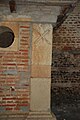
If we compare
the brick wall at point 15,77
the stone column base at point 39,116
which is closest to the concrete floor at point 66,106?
the stone column base at point 39,116

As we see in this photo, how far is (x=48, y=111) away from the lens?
5.09 meters

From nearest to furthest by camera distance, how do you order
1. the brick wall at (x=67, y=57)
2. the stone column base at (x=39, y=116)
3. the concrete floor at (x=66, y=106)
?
the stone column base at (x=39, y=116)
the concrete floor at (x=66, y=106)
the brick wall at (x=67, y=57)

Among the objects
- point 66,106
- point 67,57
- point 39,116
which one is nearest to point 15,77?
point 39,116

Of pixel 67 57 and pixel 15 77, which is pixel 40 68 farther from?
pixel 67 57

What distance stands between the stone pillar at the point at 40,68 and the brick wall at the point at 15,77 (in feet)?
0.48

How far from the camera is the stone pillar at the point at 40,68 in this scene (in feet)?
16.6

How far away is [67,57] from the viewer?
31.9 ft

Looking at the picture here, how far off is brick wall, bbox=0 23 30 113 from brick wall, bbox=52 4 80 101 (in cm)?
466

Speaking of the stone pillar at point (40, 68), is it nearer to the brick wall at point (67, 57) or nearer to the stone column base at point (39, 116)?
the stone column base at point (39, 116)

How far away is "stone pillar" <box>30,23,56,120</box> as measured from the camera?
16.6ft

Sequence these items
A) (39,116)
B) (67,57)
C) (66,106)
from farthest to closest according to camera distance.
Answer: (67,57) → (66,106) → (39,116)

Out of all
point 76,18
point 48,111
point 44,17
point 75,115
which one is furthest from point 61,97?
point 44,17

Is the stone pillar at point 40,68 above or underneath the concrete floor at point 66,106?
above

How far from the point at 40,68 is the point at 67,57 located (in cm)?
477
